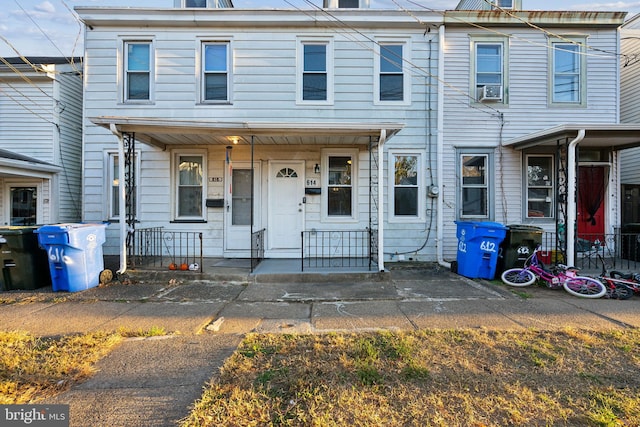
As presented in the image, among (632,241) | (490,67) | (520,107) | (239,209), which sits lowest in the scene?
(632,241)

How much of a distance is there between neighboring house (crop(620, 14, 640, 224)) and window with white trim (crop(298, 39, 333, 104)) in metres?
8.84

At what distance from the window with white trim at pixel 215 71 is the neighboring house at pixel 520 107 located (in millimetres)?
5431

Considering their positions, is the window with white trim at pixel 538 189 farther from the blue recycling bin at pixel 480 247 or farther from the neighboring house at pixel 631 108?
the neighboring house at pixel 631 108

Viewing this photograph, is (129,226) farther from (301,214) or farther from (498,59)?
(498,59)

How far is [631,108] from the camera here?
9.52 m

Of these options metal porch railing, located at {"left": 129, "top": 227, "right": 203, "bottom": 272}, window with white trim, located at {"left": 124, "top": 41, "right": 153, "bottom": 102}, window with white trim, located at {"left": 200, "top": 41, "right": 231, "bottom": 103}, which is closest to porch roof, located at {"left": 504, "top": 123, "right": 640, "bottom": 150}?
window with white trim, located at {"left": 200, "top": 41, "right": 231, "bottom": 103}

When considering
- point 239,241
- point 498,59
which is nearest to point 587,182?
point 498,59

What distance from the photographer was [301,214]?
7.84 m

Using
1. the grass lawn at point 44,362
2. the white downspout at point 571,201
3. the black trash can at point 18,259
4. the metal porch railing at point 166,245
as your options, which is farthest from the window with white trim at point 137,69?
the white downspout at point 571,201

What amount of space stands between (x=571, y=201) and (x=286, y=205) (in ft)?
19.9

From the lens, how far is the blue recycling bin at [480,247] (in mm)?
6281

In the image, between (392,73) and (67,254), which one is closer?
(67,254)

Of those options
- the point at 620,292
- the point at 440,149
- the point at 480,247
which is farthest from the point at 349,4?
the point at 620,292

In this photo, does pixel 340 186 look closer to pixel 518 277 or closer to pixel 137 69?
pixel 518 277
